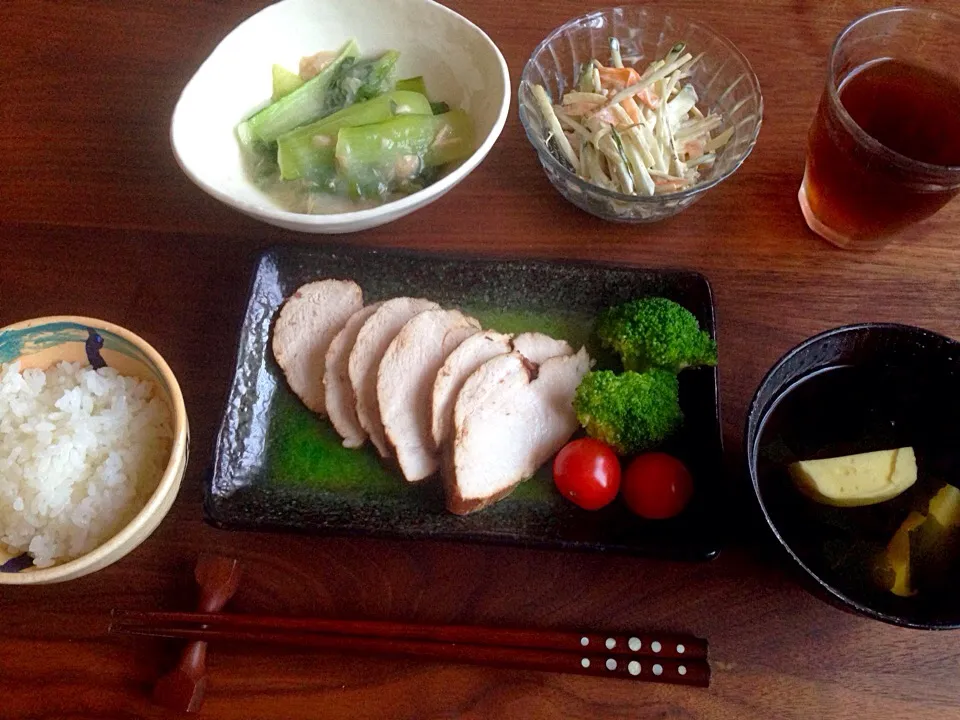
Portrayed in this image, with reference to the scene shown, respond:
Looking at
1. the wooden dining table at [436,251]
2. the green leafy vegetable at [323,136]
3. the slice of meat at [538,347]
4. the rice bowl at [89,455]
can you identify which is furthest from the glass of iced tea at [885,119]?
the rice bowl at [89,455]

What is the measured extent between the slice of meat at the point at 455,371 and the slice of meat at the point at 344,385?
164 mm

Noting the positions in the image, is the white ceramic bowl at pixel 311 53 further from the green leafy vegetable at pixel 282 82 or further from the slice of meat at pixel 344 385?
the slice of meat at pixel 344 385

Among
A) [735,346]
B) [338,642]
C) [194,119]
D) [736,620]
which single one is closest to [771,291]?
[735,346]

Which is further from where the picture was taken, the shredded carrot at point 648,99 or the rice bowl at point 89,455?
the shredded carrot at point 648,99

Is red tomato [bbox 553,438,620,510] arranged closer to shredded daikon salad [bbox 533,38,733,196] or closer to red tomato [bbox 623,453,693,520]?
red tomato [bbox 623,453,693,520]

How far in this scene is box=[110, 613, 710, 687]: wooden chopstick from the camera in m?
1.25

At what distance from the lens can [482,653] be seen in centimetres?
127

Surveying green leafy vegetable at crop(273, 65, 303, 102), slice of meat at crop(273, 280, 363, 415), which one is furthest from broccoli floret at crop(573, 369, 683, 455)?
green leafy vegetable at crop(273, 65, 303, 102)

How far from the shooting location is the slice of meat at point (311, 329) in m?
1.57

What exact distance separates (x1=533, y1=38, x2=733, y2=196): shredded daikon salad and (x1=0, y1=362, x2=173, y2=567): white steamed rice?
1097mm

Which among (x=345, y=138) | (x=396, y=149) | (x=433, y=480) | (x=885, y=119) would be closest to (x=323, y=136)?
(x=345, y=138)

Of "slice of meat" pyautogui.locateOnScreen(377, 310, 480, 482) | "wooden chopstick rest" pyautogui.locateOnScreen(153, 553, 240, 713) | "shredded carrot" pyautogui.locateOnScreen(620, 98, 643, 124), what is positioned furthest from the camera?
"shredded carrot" pyautogui.locateOnScreen(620, 98, 643, 124)

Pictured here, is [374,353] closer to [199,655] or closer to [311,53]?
[199,655]

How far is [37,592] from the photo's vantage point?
136 cm
